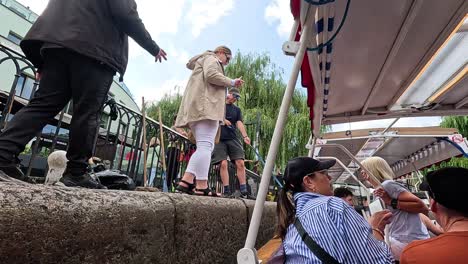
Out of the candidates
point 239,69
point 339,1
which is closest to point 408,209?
point 339,1

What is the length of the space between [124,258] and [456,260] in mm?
1533

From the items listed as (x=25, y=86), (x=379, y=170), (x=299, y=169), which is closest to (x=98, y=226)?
(x=299, y=169)

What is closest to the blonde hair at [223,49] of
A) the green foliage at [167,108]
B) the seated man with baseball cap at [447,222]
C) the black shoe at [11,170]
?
the black shoe at [11,170]

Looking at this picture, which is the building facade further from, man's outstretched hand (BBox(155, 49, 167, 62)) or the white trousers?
man's outstretched hand (BBox(155, 49, 167, 62))

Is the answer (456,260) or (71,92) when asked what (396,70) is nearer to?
(456,260)

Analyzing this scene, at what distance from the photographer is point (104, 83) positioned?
2240 millimetres

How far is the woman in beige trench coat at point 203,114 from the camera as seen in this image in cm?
328

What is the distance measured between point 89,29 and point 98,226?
1.47m

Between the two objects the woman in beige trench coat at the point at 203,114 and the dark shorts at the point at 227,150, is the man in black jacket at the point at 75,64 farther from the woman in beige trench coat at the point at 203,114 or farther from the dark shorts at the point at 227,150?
the dark shorts at the point at 227,150

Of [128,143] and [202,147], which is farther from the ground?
[128,143]

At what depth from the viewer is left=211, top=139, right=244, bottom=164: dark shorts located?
5.01 meters

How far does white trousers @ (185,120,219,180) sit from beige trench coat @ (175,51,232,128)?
11 cm

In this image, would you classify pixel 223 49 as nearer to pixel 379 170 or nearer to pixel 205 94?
pixel 205 94

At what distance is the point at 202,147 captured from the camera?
3.30m
